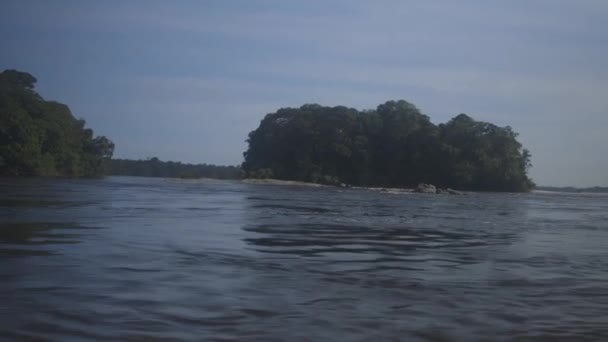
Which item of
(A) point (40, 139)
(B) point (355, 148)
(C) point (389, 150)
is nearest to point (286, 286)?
(A) point (40, 139)

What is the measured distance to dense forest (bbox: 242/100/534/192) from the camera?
8050 cm

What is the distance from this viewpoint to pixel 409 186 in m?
87.1

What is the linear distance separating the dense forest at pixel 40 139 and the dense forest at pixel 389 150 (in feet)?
79.7

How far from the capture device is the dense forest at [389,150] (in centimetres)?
8050

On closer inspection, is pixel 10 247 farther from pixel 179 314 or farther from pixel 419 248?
pixel 419 248

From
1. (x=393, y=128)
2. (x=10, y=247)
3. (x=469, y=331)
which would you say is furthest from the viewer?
(x=393, y=128)

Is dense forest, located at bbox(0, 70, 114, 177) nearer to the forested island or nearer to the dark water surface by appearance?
the forested island

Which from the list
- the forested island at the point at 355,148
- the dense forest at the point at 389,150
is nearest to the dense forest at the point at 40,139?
the forested island at the point at 355,148

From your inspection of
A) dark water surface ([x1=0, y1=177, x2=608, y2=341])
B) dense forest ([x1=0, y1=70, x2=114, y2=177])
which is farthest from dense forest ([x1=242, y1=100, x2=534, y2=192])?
dark water surface ([x1=0, y1=177, x2=608, y2=341])

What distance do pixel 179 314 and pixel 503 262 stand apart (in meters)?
6.11

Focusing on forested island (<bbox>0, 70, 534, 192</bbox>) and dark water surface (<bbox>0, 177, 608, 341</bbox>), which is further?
forested island (<bbox>0, 70, 534, 192</bbox>)

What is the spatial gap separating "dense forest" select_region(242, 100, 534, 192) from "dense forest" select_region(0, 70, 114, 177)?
24290mm

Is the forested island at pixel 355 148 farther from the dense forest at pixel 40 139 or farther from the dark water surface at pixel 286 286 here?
the dark water surface at pixel 286 286

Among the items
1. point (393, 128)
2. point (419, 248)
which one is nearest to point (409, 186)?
point (393, 128)
